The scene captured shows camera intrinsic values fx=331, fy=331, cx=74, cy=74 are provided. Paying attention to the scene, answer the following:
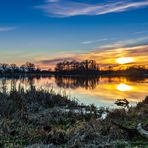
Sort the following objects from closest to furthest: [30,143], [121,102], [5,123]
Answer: [30,143] < [5,123] < [121,102]

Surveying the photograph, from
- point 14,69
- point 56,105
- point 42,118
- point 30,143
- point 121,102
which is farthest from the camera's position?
point 14,69

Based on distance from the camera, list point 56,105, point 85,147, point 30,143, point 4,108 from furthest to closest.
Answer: point 56,105 → point 4,108 → point 30,143 → point 85,147

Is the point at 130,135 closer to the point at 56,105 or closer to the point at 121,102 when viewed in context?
the point at 56,105

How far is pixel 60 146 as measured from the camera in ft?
32.7

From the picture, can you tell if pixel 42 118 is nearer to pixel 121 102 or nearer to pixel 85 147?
pixel 85 147

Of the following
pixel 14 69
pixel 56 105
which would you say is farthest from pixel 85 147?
pixel 14 69

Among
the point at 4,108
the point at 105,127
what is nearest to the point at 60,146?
the point at 105,127

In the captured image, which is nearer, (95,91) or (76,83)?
(95,91)

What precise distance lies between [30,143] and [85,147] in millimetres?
1896

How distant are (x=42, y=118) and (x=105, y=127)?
16.2 feet

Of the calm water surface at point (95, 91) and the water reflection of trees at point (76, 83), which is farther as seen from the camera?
the water reflection of trees at point (76, 83)

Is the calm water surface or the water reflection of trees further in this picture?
the water reflection of trees

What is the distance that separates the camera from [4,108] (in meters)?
17.0

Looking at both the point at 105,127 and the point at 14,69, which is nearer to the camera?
the point at 105,127
